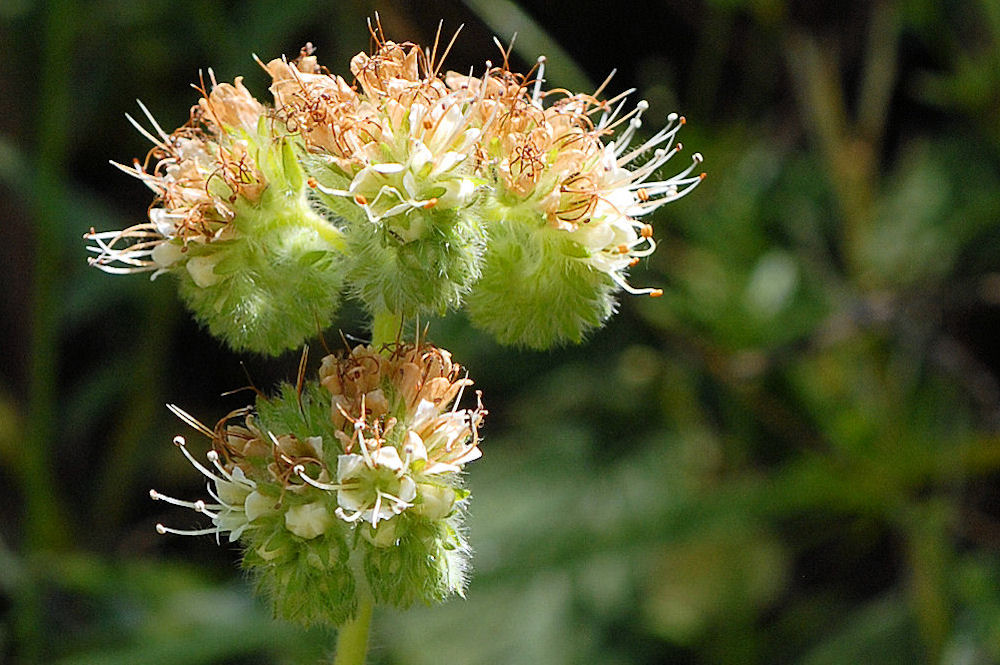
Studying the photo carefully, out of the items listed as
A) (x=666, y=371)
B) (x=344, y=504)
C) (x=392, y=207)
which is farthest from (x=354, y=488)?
(x=666, y=371)

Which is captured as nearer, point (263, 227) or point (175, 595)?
point (263, 227)

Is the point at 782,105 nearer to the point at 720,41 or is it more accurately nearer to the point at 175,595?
the point at 720,41

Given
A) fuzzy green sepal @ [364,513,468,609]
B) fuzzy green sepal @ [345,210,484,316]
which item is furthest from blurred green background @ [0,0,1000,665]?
fuzzy green sepal @ [345,210,484,316]

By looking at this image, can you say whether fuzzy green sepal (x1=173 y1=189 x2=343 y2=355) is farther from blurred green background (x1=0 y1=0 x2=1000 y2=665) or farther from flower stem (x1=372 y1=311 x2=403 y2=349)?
blurred green background (x1=0 y1=0 x2=1000 y2=665)

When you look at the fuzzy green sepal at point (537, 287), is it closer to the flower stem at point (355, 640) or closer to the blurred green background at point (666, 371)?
the flower stem at point (355, 640)

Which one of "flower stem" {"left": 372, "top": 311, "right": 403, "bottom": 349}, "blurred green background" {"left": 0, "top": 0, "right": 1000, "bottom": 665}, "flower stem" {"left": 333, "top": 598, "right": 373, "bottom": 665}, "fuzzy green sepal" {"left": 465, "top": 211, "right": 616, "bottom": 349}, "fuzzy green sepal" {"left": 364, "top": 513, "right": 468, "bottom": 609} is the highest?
"blurred green background" {"left": 0, "top": 0, "right": 1000, "bottom": 665}

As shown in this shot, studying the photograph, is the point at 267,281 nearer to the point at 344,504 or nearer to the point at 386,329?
the point at 386,329

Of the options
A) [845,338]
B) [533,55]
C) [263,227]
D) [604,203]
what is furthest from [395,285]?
[845,338]
